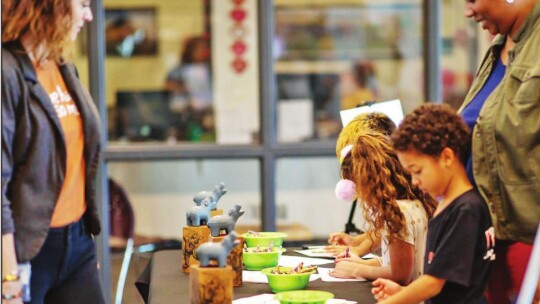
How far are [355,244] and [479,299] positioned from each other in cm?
116

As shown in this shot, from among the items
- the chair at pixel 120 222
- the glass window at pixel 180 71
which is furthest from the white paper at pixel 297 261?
the glass window at pixel 180 71

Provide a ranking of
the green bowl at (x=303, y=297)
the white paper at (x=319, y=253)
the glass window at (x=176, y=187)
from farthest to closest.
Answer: the glass window at (x=176, y=187), the white paper at (x=319, y=253), the green bowl at (x=303, y=297)

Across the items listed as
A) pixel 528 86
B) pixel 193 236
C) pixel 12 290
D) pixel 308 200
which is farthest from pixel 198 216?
pixel 308 200

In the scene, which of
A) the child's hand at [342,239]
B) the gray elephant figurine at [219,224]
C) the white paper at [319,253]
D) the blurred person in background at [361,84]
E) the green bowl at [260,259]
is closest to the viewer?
the gray elephant figurine at [219,224]

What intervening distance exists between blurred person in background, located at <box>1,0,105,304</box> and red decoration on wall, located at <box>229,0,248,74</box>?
3843 mm

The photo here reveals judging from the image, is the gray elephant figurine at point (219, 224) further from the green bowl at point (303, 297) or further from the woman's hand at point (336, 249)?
the woman's hand at point (336, 249)

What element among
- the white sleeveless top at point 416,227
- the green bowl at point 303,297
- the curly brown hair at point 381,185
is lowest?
the green bowl at point 303,297

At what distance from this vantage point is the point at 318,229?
251 inches

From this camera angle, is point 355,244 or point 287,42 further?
point 287,42

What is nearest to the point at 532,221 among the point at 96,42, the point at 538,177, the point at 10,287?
the point at 538,177

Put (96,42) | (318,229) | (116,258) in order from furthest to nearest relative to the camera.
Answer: (318,229), (116,258), (96,42)

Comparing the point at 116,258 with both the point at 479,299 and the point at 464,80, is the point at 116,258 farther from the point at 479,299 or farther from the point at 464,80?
the point at 479,299

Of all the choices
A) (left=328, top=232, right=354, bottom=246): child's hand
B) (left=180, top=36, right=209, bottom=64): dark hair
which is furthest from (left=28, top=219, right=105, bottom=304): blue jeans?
(left=180, top=36, right=209, bottom=64): dark hair

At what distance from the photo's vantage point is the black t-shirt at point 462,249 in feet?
7.16
